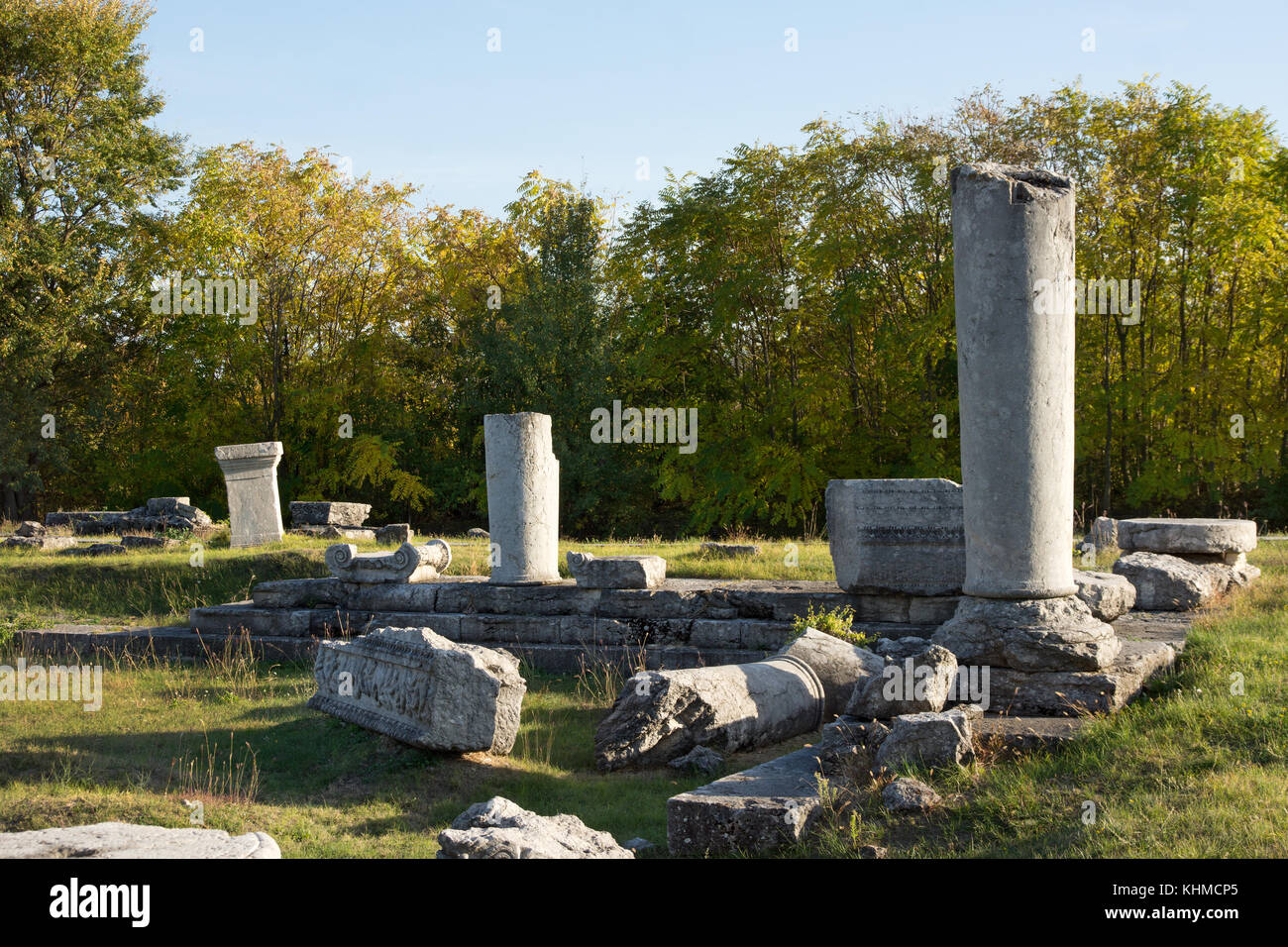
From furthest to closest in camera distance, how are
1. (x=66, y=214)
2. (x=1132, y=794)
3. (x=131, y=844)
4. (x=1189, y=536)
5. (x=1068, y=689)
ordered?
(x=66, y=214)
(x=1189, y=536)
(x=1068, y=689)
(x=1132, y=794)
(x=131, y=844)

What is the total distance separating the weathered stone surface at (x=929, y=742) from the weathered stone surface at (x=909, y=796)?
294 millimetres

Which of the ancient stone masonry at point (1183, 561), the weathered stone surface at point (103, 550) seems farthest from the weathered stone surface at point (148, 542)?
the ancient stone masonry at point (1183, 561)

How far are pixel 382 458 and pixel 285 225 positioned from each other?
6.66 m

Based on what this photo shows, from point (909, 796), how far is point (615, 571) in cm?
571

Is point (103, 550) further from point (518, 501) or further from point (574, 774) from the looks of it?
point (574, 774)

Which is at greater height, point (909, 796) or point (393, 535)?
point (393, 535)

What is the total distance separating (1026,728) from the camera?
6.12 metres

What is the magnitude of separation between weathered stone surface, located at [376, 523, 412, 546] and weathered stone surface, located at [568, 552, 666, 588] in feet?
22.4

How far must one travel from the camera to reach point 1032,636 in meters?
6.65

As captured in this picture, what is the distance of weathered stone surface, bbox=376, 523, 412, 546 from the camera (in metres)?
17.3

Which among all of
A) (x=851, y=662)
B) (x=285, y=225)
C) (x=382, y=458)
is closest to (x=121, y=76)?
(x=285, y=225)

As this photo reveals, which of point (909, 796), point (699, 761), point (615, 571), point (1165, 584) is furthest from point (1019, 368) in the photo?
point (615, 571)

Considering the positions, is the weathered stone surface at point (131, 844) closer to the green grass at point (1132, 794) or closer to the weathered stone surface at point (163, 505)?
the green grass at point (1132, 794)
